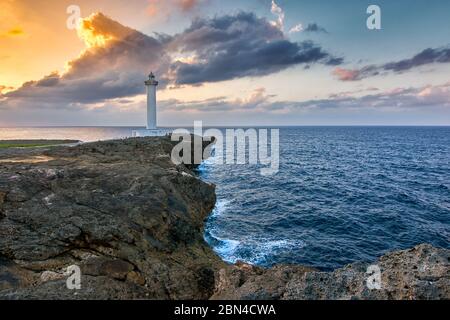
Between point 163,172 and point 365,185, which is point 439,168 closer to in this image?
point 365,185

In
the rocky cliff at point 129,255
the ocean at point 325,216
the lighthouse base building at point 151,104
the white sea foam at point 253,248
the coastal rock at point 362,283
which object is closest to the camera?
the coastal rock at point 362,283

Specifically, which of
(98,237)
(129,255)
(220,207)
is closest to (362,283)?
(129,255)

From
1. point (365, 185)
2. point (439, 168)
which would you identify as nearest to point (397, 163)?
point (439, 168)

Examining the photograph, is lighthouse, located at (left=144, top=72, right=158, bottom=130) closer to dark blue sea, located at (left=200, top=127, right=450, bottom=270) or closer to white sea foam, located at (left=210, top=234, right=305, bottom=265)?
dark blue sea, located at (left=200, top=127, right=450, bottom=270)

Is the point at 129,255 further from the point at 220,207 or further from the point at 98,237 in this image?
the point at 220,207

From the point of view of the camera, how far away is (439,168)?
60750mm

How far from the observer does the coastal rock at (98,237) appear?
10.6 m

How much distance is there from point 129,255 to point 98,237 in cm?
172

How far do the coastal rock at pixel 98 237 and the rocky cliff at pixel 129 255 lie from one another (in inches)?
1.6

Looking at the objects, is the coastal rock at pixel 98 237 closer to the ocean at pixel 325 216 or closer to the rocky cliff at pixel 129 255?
the rocky cliff at pixel 129 255

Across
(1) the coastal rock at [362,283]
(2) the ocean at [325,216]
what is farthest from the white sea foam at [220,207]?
(1) the coastal rock at [362,283]

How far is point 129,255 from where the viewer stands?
12.8 meters
